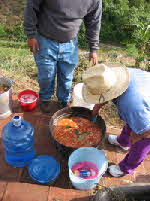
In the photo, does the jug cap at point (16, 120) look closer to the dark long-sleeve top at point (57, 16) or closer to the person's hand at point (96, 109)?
the person's hand at point (96, 109)

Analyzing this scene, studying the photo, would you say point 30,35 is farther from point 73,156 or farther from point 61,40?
point 73,156

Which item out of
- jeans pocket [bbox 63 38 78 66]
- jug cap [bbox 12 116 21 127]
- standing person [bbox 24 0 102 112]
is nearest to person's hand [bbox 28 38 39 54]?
standing person [bbox 24 0 102 112]

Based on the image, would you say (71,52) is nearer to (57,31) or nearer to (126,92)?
(57,31)

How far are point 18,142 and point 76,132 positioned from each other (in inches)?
31.9

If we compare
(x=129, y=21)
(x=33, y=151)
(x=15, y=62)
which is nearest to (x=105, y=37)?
(x=129, y=21)

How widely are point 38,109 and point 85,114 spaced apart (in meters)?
0.84

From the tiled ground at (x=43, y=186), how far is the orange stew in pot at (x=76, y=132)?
25 centimetres

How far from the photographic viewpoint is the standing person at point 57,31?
3635mm

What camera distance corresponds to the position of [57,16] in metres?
3.66

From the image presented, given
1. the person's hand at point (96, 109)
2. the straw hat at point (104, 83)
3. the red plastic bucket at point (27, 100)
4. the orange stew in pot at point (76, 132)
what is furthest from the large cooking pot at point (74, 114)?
the straw hat at point (104, 83)

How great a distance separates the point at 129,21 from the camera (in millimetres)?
9414

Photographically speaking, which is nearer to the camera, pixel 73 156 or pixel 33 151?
pixel 73 156

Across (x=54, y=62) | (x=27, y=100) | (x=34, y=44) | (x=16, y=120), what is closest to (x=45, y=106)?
(x=27, y=100)

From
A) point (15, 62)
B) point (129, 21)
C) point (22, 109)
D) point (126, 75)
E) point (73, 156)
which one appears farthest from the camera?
point (129, 21)
